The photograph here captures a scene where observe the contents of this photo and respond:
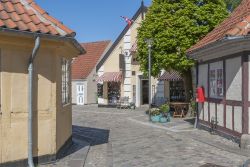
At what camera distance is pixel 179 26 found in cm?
2103

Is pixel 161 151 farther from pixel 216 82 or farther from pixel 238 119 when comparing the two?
pixel 216 82

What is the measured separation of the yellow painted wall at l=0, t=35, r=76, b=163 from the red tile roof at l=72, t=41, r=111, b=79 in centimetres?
2780

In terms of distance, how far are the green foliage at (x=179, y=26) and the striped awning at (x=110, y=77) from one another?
10.3 m

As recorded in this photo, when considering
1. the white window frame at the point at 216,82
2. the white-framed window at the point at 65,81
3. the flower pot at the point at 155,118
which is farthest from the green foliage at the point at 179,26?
the white-framed window at the point at 65,81

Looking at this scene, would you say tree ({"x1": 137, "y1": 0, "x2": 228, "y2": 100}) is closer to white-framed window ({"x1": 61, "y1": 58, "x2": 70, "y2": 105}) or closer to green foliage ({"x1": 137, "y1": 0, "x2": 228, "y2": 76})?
green foliage ({"x1": 137, "y1": 0, "x2": 228, "y2": 76})

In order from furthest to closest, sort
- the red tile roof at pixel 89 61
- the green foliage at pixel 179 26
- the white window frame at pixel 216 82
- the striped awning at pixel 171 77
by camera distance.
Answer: the red tile roof at pixel 89 61
the striped awning at pixel 171 77
the green foliage at pixel 179 26
the white window frame at pixel 216 82

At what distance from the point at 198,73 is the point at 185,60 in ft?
12.6

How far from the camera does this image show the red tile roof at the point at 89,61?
3766 centimetres

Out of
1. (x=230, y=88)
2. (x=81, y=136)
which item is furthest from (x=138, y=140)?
(x=230, y=88)

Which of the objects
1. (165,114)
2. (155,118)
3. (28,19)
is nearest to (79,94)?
(155,118)

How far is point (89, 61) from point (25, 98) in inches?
1177

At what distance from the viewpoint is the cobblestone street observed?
958 cm

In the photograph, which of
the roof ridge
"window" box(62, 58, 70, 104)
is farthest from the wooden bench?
the roof ridge

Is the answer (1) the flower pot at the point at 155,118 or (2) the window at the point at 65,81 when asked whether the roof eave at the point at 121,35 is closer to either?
(1) the flower pot at the point at 155,118
